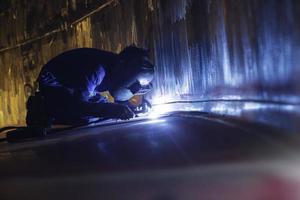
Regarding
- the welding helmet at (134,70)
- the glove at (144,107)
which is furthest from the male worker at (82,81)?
the glove at (144,107)

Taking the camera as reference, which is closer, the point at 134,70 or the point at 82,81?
the point at 82,81

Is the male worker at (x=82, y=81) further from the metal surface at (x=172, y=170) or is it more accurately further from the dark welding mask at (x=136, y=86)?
the metal surface at (x=172, y=170)

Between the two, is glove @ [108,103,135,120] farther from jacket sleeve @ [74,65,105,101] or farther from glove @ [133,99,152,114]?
glove @ [133,99,152,114]

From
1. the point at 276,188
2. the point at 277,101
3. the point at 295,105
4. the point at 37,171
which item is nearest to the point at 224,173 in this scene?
the point at 276,188

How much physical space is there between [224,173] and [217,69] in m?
1.23

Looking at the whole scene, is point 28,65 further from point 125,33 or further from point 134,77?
point 134,77

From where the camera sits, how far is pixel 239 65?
193 cm

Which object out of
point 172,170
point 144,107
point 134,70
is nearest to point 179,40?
point 134,70

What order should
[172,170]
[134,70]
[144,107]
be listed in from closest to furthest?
[172,170], [134,70], [144,107]

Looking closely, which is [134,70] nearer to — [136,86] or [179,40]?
[136,86]

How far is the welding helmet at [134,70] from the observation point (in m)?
3.25

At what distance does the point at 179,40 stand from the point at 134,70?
0.46 meters

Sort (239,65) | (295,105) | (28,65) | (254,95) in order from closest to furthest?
1. (295,105)
2. (254,95)
3. (239,65)
4. (28,65)

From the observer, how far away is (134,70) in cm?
326
